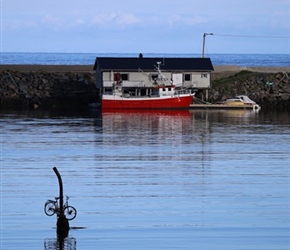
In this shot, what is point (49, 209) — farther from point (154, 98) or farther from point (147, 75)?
point (147, 75)

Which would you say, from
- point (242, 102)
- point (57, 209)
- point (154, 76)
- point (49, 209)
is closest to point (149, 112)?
point (154, 76)

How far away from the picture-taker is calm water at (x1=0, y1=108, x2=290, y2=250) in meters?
24.5

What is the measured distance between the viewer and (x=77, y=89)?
243 feet

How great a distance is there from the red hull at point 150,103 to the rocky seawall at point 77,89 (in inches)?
148

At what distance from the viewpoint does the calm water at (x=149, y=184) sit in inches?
965

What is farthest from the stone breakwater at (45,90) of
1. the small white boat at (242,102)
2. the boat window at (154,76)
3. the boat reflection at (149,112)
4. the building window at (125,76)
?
the small white boat at (242,102)

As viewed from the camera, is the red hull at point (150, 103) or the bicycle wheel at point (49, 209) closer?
the bicycle wheel at point (49, 209)

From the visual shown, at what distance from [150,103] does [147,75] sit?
2780 mm

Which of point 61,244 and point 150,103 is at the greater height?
point 150,103

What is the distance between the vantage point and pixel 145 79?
71938mm

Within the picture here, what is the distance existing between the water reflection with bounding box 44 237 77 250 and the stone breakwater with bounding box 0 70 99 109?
47.4 m

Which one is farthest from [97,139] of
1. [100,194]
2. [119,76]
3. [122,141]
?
A: [119,76]

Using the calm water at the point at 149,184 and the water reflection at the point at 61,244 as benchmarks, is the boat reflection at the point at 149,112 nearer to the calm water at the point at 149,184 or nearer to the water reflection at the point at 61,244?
the calm water at the point at 149,184

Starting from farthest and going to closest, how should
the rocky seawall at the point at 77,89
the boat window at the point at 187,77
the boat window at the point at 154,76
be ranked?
1. the boat window at the point at 187,77
2. the rocky seawall at the point at 77,89
3. the boat window at the point at 154,76
